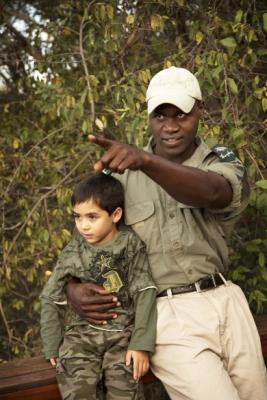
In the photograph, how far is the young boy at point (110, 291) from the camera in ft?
7.70

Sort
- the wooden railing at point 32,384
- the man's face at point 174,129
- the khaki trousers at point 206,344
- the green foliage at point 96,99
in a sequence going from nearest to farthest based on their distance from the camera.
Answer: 1. the khaki trousers at point 206,344
2. the man's face at point 174,129
3. the wooden railing at point 32,384
4. the green foliage at point 96,99

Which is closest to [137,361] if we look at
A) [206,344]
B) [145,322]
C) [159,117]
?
[145,322]

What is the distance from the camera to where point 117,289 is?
8.00 feet

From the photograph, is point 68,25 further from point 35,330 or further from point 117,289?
point 117,289

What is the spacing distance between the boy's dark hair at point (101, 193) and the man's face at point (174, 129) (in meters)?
0.25

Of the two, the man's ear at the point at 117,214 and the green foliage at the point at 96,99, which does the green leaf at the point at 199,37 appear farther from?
the man's ear at the point at 117,214

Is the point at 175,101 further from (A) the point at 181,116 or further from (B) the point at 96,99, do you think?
(B) the point at 96,99

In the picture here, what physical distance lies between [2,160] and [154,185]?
1913mm

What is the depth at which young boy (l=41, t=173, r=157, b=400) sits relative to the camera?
2.35 meters

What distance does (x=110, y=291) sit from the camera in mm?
2436

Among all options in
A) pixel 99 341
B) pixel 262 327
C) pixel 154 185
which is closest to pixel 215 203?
pixel 154 185

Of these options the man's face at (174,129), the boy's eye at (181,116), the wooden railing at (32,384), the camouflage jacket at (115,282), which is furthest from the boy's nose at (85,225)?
the wooden railing at (32,384)

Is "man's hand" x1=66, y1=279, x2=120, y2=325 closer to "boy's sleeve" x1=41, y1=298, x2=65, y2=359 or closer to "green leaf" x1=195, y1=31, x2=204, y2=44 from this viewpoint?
"boy's sleeve" x1=41, y1=298, x2=65, y2=359

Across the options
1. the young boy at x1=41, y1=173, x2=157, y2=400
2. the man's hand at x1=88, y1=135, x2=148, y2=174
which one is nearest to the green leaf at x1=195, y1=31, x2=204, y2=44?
the young boy at x1=41, y1=173, x2=157, y2=400
